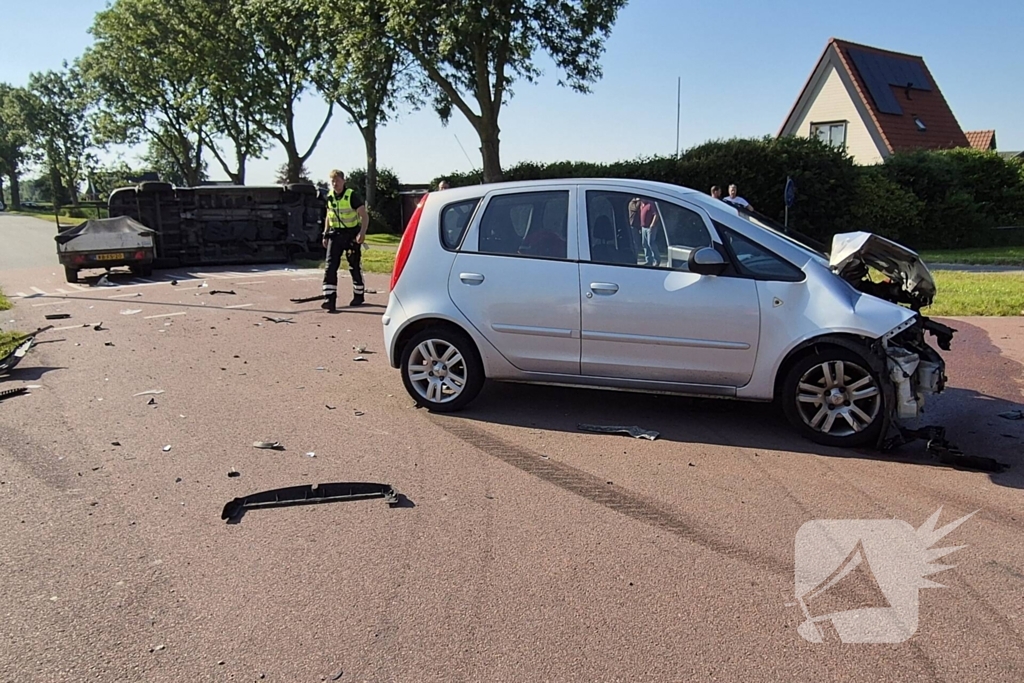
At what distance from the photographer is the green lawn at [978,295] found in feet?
37.6

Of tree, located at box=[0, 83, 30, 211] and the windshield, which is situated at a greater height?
tree, located at box=[0, 83, 30, 211]

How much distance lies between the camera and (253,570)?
4.02 metres

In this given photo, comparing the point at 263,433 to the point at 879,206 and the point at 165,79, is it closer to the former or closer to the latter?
the point at 879,206

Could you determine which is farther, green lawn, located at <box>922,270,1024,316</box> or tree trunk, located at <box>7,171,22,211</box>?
tree trunk, located at <box>7,171,22,211</box>

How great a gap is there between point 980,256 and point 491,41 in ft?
47.5

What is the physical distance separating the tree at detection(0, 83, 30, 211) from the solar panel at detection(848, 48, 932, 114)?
274ft

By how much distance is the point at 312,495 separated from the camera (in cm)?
492

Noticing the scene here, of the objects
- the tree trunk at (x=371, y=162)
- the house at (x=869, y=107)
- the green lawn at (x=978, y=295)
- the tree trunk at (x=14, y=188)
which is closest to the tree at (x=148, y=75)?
the tree trunk at (x=371, y=162)

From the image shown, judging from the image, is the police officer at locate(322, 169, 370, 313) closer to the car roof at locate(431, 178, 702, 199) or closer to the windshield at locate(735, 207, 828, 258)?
the car roof at locate(431, 178, 702, 199)

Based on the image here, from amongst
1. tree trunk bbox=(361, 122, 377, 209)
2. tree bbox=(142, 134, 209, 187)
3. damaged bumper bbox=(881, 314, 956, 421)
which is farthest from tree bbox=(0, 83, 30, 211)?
damaged bumper bbox=(881, 314, 956, 421)

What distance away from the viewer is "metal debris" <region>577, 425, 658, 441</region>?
6.12 m

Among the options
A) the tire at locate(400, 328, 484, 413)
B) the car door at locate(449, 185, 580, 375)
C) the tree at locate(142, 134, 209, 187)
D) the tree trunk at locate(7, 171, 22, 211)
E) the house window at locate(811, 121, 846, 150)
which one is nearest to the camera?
the car door at locate(449, 185, 580, 375)

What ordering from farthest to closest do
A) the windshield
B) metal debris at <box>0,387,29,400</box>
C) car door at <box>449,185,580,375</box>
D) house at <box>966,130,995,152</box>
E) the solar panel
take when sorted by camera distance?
1. house at <box>966,130,995,152</box>
2. the solar panel
3. metal debris at <box>0,387,29,400</box>
4. car door at <box>449,185,580,375</box>
5. the windshield

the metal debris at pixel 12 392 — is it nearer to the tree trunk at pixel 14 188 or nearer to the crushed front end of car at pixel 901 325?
the crushed front end of car at pixel 901 325
